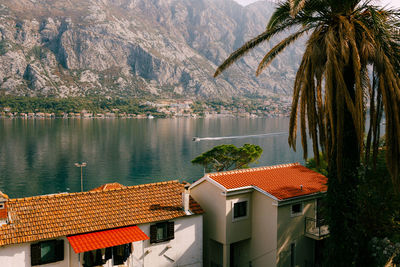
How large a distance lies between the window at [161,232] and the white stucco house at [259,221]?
7.83 ft

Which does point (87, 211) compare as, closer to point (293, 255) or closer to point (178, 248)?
point (178, 248)

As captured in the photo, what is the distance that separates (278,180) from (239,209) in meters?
2.86

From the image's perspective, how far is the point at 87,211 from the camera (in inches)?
557

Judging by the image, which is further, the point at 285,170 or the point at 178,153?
the point at 178,153

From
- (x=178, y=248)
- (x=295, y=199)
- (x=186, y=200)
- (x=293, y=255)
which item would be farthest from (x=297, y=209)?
(x=178, y=248)

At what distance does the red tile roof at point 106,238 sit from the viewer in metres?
12.4

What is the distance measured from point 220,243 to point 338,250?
316 inches

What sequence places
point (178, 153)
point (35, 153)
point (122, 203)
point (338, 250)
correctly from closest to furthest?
point (338, 250) < point (122, 203) < point (35, 153) < point (178, 153)

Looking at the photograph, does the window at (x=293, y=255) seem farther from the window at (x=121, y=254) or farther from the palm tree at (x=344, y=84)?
the window at (x=121, y=254)

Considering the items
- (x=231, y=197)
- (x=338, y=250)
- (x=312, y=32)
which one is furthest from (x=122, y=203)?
(x=312, y=32)

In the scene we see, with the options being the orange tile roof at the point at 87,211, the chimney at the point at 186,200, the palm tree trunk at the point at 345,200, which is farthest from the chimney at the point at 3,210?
the palm tree trunk at the point at 345,200

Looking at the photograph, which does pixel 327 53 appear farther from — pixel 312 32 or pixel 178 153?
pixel 178 153

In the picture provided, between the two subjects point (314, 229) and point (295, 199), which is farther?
point (314, 229)

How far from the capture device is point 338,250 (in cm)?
923
